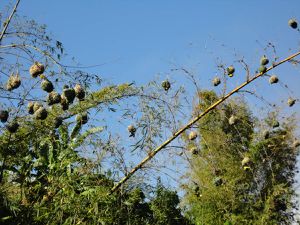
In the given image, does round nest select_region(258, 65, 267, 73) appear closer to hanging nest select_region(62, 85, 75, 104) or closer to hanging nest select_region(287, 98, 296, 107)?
hanging nest select_region(287, 98, 296, 107)

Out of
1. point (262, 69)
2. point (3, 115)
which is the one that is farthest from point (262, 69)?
point (3, 115)

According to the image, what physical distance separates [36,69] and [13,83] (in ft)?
0.71

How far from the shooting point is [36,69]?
11.7 feet

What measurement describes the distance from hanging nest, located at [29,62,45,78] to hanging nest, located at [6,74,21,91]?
0.14m

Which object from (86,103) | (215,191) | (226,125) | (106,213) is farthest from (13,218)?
(226,125)

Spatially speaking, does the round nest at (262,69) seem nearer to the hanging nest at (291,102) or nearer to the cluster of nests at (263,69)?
the cluster of nests at (263,69)

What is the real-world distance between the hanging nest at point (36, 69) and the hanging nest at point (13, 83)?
136 mm

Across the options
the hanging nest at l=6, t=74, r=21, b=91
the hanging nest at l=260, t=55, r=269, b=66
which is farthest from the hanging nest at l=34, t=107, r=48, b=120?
the hanging nest at l=260, t=55, r=269, b=66

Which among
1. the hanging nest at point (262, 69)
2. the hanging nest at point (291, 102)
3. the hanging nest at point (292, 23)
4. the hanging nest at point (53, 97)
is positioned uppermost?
the hanging nest at point (292, 23)

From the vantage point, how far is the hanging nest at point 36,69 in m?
3.58

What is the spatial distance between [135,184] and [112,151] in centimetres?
38

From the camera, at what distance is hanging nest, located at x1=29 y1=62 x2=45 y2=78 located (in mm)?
3582

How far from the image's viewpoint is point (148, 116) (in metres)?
4.84

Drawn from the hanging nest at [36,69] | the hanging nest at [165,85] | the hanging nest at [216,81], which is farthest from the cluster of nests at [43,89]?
the hanging nest at [216,81]
